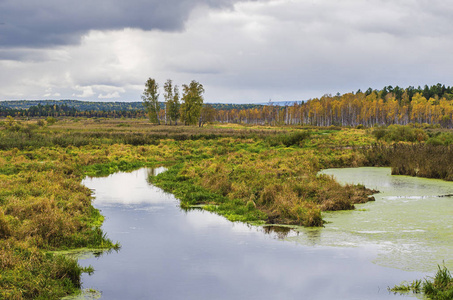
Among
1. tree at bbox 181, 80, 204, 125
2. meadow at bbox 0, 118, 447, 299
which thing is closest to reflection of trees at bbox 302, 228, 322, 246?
meadow at bbox 0, 118, 447, 299

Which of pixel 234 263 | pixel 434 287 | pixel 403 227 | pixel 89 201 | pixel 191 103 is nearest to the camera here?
pixel 434 287

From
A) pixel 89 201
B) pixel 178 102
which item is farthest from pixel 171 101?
pixel 89 201

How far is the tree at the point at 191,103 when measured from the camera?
10856 centimetres

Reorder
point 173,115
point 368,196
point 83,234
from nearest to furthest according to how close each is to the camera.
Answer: point 83,234
point 368,196
point 173,115

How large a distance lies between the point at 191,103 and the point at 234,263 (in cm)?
9944

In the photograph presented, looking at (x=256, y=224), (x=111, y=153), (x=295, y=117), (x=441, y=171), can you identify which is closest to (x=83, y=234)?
(x=256, y=224)

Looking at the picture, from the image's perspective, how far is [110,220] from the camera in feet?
54.3

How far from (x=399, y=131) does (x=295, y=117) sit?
469ft

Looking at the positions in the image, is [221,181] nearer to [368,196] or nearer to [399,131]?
[368,196]

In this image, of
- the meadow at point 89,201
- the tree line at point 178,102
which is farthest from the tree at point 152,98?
the meadow at point 89,201

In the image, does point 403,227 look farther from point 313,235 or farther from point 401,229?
point 313,235

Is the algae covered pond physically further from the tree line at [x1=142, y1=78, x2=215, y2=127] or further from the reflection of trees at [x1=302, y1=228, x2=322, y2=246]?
the tree line at [x1=142, y1=78, x2=215, y2=127]

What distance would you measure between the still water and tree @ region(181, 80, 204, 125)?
92.7 meters

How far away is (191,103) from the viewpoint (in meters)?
109
